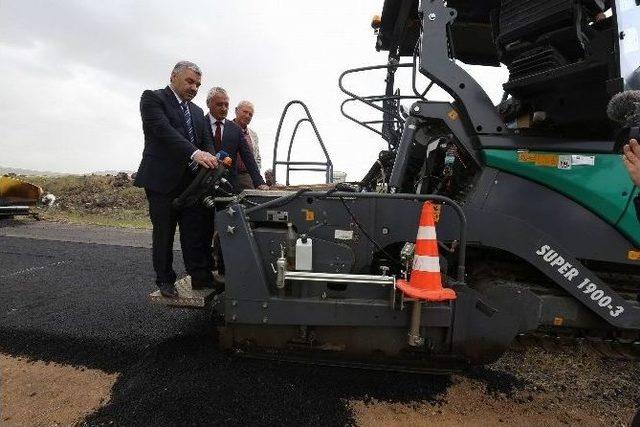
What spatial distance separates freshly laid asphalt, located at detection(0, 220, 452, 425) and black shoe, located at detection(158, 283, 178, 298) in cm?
46

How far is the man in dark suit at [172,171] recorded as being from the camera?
3.18 m

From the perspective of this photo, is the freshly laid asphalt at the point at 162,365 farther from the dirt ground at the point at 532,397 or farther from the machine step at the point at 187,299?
the machine step at the point at 187,299

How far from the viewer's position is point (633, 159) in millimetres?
1638

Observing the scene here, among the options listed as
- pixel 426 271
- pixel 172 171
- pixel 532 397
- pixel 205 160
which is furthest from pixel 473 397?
pixel 172 171

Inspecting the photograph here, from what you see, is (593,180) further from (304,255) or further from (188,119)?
(188,119)

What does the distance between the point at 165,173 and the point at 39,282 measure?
3283mm

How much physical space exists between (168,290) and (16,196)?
1189 centimetres

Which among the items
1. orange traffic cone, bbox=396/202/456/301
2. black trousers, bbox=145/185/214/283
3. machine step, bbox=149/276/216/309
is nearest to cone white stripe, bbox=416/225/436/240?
orange traffic cone, bbox=396/202/456/301

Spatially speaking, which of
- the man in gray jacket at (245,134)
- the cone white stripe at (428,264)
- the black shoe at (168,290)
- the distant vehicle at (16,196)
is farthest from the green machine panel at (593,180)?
the distant vehicle at (16,196)

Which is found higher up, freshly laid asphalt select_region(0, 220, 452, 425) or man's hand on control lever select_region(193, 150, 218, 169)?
man's hand on control lever select_region(193, 150, 218, 169)

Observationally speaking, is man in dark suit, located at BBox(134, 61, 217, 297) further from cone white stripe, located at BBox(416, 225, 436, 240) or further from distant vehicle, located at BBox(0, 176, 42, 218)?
distant vehicle, located at BBox(0, 176, 42, 218)

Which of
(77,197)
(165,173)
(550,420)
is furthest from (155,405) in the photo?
(77,197)

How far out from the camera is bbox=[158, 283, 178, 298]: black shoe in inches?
128

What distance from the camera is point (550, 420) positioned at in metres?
2.59
